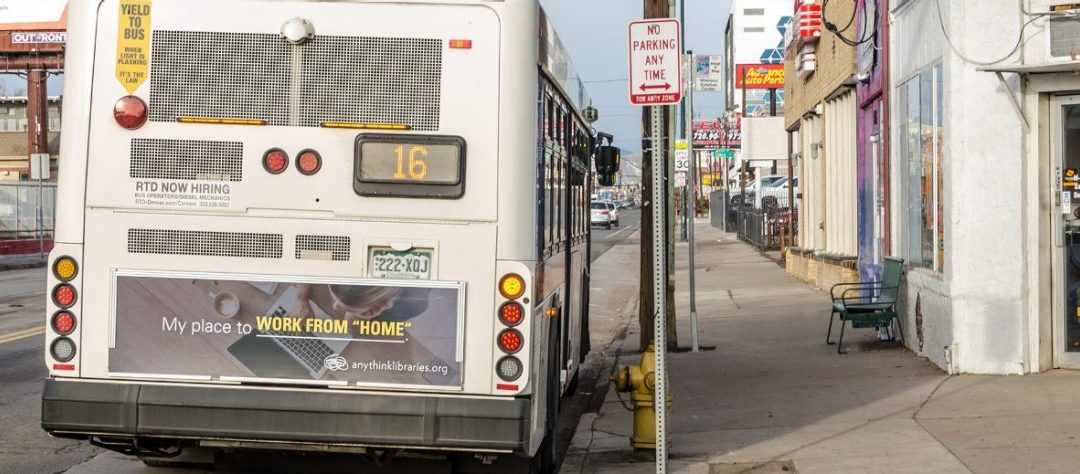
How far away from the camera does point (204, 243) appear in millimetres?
6914

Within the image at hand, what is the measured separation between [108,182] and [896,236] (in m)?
10.1

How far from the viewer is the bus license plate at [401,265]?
684 cm

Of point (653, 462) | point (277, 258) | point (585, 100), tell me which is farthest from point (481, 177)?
point (585, 100)

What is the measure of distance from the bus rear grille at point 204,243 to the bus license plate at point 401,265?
1.68 ft

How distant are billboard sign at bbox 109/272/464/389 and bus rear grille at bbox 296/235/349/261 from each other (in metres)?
0.13

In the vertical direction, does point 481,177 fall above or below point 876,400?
above

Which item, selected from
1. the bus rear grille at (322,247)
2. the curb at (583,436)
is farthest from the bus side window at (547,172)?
the curb at (583,436)

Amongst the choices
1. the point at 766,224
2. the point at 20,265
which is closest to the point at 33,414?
the point at 20,265

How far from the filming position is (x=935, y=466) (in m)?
8.16

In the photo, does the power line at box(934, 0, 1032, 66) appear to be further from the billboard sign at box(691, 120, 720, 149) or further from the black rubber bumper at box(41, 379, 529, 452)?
the billboard sign at box(691, 120, 720, 149)

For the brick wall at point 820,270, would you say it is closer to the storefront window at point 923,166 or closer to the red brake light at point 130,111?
the storefront window at point 923,166

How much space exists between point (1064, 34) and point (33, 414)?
29.1ft

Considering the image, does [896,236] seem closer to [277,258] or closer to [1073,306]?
[1073,306]

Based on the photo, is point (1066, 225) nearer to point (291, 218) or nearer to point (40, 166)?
point (291, 218)
